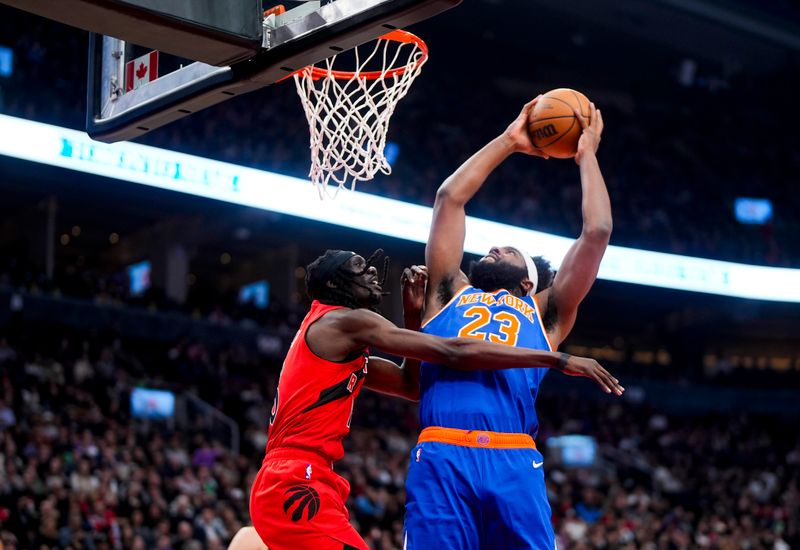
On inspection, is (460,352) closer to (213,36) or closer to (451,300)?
(451,300)

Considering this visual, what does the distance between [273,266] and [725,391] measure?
10.8 metres

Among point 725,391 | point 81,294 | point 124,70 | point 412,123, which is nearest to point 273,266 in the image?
point 412,123

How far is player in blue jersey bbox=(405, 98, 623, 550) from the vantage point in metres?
3.83

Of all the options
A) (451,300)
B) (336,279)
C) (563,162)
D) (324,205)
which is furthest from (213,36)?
(563,162)

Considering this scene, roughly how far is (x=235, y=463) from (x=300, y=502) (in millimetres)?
9741

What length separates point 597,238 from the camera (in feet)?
13.7

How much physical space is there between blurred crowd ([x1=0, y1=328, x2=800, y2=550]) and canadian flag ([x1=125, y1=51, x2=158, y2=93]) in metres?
5.54

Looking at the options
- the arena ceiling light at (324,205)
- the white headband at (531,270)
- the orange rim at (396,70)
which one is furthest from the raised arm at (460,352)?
the arena ceiling light at (324,205)

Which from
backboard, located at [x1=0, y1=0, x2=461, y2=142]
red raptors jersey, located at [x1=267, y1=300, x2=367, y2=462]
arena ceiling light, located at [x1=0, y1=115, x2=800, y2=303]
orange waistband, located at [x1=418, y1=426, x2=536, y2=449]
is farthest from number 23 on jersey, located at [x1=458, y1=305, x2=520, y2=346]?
arena ceiling light, located at [x1=0, y1=115, x2=800, y2=303]

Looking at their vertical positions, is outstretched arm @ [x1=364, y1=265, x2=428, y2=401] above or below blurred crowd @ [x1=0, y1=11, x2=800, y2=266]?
below

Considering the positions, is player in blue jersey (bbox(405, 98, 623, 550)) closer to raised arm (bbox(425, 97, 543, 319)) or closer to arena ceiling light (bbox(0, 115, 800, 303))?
raised arm (bbox(425, 97, 543, 319))

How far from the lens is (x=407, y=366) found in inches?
179

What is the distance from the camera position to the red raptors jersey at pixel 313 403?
423 centimetres

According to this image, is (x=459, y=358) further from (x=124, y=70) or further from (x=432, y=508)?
(x=124, y=70)
